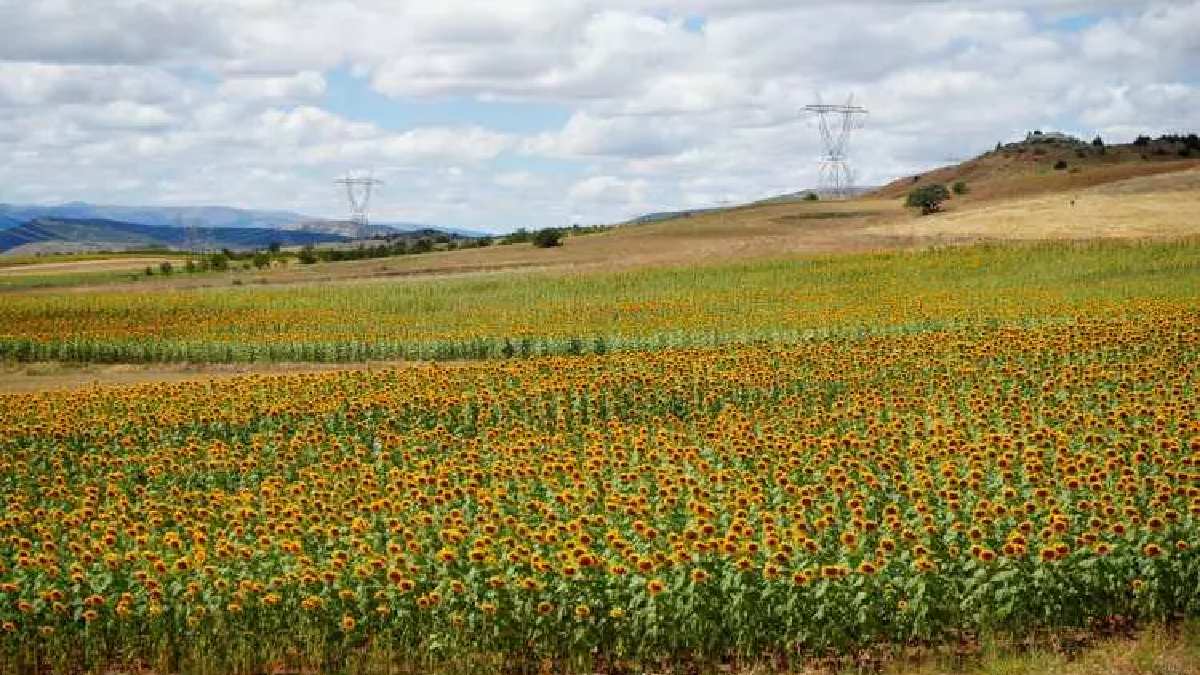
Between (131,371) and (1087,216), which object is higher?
(1087,216)

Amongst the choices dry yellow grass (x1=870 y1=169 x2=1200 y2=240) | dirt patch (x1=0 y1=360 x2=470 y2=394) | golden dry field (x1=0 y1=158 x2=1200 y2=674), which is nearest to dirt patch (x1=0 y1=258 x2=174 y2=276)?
dry yellow grass (x1=870 y1=169 x2=1200 y2=240)

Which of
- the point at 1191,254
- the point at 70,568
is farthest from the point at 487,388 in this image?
→ the point at 1191,254

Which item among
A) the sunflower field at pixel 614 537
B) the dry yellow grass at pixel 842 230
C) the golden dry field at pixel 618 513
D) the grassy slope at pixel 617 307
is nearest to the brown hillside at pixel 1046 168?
the dry yellow grass at pixel 842 230

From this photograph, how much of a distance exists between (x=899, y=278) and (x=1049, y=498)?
→ 3802 centimetres

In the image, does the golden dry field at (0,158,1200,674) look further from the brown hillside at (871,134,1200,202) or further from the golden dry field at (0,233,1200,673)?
the brown hillside at (871,134,1200,202)

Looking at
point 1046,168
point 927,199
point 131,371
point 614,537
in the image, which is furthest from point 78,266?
point 614,537

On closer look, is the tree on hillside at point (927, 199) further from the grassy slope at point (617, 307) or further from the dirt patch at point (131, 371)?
the dirt patch at point (131, 371)

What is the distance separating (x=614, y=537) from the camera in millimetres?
12578

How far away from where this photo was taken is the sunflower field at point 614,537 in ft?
39.2

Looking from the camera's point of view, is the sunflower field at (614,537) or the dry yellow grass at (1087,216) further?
the dry yellow grass at (1087,216)

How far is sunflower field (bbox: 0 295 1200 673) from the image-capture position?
11961mm

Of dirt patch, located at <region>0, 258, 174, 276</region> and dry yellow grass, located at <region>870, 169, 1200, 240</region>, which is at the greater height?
dry yellow grass, located at <region>870, 169, 1200, 240</region>

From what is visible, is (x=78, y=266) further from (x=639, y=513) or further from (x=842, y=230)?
(x=639, y=513)

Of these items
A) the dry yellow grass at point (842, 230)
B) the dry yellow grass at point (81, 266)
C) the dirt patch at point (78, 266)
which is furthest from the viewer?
the dirt patch at point (78, 266)
